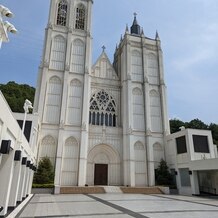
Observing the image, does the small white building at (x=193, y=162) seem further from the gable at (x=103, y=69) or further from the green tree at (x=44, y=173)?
the green tree at (x=44, y=173)

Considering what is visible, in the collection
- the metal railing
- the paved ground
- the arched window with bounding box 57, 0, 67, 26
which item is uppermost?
the arched window with bounding box 57, 0, 67, 26

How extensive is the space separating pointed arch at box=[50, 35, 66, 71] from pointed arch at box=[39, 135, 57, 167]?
8799mm

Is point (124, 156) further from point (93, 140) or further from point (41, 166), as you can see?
point (41, 166)

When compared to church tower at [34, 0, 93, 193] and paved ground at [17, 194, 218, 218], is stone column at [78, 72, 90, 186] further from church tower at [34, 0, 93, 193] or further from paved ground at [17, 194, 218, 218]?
paved ground at [17, 194, 218, 218]

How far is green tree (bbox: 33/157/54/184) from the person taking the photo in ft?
65.9

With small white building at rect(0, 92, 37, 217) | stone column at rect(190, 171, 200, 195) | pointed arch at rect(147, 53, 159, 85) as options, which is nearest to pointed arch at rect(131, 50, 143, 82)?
pointed arch at rect(147, 53, 159, 85)

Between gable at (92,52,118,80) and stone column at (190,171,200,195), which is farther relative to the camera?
gable at (92,52,118,80)

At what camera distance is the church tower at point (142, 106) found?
24625mm

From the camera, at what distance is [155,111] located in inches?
1099

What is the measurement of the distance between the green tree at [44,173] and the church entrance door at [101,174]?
5.69m

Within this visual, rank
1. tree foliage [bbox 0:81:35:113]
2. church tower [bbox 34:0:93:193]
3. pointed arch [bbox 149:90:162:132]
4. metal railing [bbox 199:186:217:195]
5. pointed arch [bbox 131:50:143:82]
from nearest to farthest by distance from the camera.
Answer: metal railing [bbox 199:186:217:195]
church tower [bbox 34:0:93:193]
pointed arch [bbox 149:90:162:132]
pointed arch [bbox 131:50:143:82]
tree foliage [bbox 0:81:35:113]

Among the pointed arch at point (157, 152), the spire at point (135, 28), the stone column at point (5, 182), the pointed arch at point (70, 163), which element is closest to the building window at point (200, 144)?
the pointed arch at point (157, 152)

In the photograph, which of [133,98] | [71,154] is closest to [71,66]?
[133,98]

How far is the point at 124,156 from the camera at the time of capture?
81.7 ft
